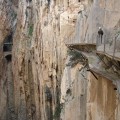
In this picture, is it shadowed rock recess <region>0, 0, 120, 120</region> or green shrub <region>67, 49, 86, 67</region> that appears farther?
green shrub <region>67, 49, 86, 67</region>

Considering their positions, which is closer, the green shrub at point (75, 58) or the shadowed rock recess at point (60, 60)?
the shadowed rock recess at point (60, 60)

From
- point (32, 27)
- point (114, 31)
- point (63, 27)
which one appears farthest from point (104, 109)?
point (32, 27)

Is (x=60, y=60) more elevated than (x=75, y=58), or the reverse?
(x=75, y=58)

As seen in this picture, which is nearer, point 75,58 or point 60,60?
point 75,58

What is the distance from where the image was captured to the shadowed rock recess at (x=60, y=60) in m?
8.40

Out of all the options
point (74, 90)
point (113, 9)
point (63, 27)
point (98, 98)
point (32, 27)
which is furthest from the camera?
point (32, 27)

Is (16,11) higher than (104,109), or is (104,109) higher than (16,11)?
(16,11)

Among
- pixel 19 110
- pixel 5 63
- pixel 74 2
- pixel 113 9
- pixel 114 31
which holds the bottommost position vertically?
pixel 19 110

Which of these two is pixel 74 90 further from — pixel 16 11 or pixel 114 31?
pixel 16 11

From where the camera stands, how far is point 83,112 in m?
11.5

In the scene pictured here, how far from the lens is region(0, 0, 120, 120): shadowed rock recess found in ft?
27.6

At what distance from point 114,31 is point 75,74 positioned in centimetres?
567

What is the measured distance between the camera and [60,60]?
2008cm

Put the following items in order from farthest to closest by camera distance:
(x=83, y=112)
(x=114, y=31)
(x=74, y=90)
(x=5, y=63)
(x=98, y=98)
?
(x=5, y=63), (x=74, y=90), (x=83, y=112), (x=98, y=98), (x=114, y=31)
